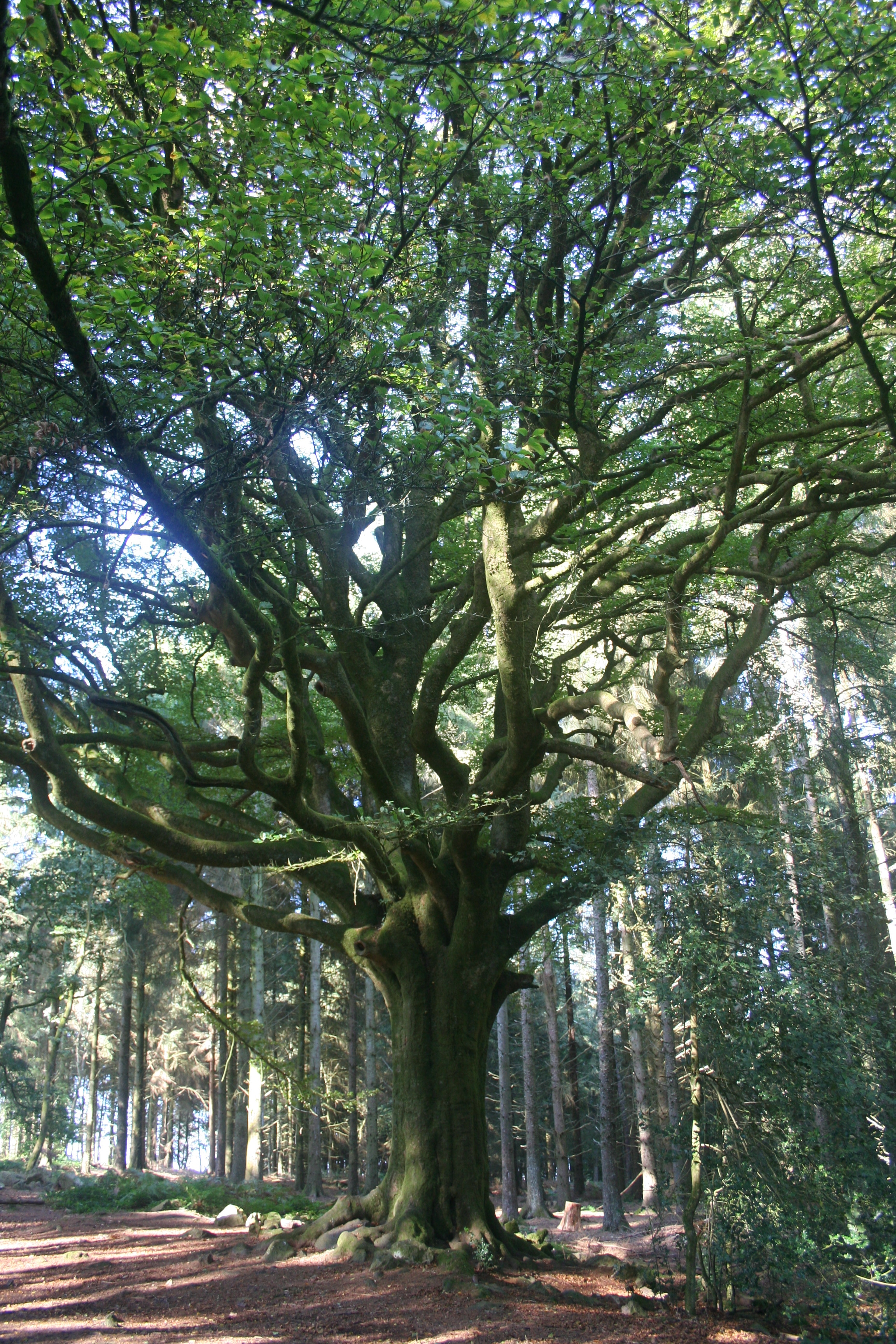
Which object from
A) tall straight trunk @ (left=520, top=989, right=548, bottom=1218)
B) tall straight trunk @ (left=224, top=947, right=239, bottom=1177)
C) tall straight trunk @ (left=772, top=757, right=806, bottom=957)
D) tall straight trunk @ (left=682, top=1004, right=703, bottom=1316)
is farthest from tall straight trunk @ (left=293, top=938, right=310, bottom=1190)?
tall straight trunk @ (left=682, top=1004, right=703, bottom=1316)

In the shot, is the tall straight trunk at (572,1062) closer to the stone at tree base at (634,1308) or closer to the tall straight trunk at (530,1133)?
the tall straight trunk at (530,1133)

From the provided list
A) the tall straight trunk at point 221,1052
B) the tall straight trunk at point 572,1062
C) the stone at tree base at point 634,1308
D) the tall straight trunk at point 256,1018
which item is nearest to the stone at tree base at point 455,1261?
the stone at tree base at point 634,1308

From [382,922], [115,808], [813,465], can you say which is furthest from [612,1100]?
[813,465]

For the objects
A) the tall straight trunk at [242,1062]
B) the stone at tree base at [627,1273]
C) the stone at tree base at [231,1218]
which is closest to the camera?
the stone at tree base at [627,1273]

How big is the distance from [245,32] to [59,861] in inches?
585

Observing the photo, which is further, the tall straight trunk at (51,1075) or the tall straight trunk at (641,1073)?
the tall straight trunk at (51,1075)

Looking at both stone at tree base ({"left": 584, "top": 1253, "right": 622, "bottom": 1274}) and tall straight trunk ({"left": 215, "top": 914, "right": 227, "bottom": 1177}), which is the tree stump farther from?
tall straight trunk ({"left": 215, "top": 914, "right": 227, "bottom": 1177})

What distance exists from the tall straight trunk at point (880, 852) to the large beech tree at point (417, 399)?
28.7ft

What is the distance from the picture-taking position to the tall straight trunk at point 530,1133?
16359 millimetres

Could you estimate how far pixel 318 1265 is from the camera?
7.54 m

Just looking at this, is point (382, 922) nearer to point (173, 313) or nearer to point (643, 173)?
point (173, 313)

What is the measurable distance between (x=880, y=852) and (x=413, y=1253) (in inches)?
608

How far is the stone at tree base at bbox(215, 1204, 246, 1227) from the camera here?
38.0 ft

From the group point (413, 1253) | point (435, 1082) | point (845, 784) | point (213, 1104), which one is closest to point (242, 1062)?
point (213, 1104)
